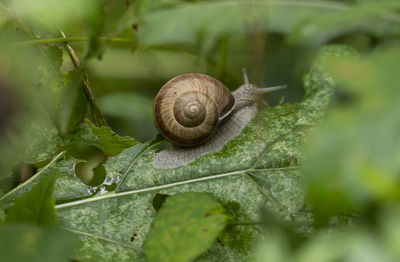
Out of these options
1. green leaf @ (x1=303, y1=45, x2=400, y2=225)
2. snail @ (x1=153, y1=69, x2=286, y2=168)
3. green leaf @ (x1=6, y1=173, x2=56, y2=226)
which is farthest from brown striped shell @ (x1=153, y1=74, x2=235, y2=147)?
green leaf @ (x1=303, y1=45, x2=400, y2=225)

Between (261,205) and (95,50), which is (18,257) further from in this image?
(261,205)

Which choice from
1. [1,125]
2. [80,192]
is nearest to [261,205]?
[80,192]

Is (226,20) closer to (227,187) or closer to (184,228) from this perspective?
(227,187)

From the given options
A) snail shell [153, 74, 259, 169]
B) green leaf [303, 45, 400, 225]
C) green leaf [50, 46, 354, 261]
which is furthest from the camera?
snail shell [153, 74, 259, 169]

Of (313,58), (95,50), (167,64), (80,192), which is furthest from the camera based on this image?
(167,64)

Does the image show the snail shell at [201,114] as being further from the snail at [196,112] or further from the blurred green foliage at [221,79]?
the blurred green foliage at [221,79]

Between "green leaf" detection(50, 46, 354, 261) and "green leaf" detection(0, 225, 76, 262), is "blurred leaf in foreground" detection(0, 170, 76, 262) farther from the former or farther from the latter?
"green leaf" detection(50, 46, 354, 261)

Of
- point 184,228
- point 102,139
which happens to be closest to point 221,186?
point 184,228

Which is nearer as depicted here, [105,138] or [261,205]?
[261,205]
